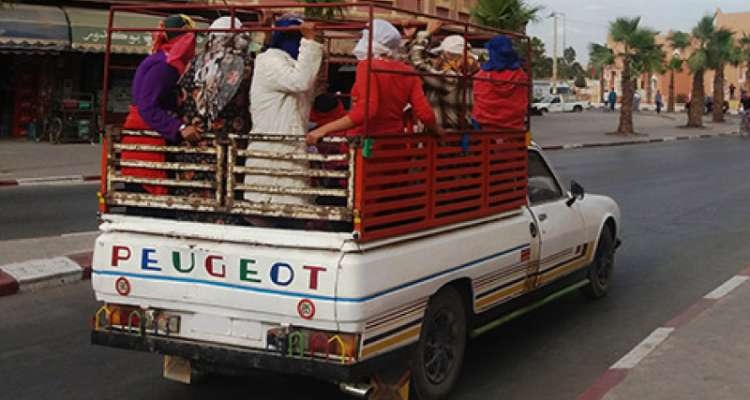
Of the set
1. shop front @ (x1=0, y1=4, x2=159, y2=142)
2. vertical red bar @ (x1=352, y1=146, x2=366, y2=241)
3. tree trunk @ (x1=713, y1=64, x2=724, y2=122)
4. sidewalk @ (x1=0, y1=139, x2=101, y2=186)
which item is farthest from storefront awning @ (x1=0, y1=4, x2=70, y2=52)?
tree trunk @ (x1=713, y1=64, x2=724, y2=122)

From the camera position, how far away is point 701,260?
384 inches

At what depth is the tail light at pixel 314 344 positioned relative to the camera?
14.4 ft

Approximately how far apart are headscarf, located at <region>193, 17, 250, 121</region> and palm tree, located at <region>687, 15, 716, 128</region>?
45300 millimetres

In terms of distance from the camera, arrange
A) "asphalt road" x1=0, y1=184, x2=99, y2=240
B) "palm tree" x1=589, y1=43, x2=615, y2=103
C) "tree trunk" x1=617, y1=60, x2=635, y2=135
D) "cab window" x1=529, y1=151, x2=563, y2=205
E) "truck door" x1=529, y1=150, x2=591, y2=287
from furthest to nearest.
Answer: "palm tree" x1=589, y1=43, x2=615, y2=103
"tree trunk" x1=617, y1=60, x2=635, y2=135
"asphalt road" x1=0, y1=184, x2=99, y2=240
"cab window" x1=529, y1=151, x2=563, y2=205
"truck door" x1=529, y1=150, x2=591, y2=287

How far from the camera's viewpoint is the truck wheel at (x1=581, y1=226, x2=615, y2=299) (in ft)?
25.4

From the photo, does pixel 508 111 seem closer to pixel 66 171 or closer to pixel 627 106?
pixel 66 171

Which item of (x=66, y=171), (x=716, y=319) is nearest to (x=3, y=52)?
(x=66, y=171)

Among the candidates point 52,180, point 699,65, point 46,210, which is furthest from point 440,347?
point 699,65

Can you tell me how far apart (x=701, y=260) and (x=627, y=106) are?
98.9 ft

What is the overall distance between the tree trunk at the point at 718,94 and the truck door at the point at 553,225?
48.6 m

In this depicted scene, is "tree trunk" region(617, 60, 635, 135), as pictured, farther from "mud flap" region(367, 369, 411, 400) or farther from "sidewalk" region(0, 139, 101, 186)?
"mud flap" region(367, 369, 411, 400)

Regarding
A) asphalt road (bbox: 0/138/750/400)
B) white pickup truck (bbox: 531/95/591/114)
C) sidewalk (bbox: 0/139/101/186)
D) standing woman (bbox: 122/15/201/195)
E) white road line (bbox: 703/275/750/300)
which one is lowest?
asphalt road (bbox: 0/138/750/400)

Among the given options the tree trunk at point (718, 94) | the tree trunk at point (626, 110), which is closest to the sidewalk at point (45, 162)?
the tree trunk at point (626, 110)

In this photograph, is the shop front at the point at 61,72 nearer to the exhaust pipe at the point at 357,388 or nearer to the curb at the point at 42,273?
the curb at the point at 42,273
